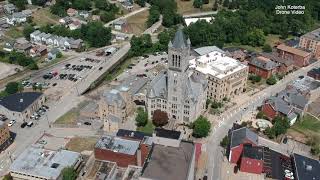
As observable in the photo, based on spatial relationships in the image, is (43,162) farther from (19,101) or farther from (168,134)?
(168,134)

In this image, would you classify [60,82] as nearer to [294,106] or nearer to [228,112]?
[228,112]

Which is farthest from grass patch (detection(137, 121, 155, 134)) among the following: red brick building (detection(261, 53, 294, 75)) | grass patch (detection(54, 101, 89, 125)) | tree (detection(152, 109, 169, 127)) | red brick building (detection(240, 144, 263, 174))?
red brick building (detection(261, 53, 294, 75))

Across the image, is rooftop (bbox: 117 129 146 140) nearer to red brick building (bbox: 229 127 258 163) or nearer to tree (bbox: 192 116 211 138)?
tree (bbox: 192 116 211 138)

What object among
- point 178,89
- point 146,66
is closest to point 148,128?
point 178,89

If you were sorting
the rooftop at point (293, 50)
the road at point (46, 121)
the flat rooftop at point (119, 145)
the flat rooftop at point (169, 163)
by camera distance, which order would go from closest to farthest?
the flat rooftop at point (169, 163)
the flat rooftop at point (119, 145)
the road at point (46, 121)
the rooftop at point (293, 50)

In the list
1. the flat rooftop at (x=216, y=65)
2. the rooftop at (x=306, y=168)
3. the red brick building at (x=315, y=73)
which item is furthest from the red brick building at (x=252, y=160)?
the red brick building at (x=315, y=73)

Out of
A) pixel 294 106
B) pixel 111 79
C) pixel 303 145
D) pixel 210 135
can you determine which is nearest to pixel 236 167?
pixel 210 135

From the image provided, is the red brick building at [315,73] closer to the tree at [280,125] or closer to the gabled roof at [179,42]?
the tree at [280,125]
